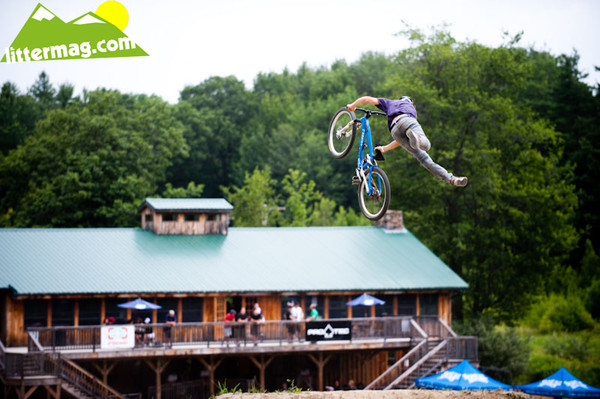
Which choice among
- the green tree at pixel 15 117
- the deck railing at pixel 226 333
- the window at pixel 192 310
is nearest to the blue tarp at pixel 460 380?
the deck railing at pixel 226 333

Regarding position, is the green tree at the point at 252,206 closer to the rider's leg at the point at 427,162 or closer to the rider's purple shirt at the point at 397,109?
the rider's purple shirt at the point at 397,109

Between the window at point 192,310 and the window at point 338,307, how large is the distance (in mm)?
5919

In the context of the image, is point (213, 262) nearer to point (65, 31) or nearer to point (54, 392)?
point (54, 392)

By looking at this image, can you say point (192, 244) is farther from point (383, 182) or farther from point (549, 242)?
point (383, 182)

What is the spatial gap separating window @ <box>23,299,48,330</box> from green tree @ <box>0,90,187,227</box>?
66.3ft

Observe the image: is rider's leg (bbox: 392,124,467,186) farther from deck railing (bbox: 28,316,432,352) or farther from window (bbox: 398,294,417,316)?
window (bbox: 398,294,417,316)

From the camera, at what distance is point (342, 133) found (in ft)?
51.5

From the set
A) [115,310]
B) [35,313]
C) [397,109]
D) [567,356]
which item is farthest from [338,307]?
[397,109]

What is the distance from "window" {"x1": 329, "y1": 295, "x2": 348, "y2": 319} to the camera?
39.0 m

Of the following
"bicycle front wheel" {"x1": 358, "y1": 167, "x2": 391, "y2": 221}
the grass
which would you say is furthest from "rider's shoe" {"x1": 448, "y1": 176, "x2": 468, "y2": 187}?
the grass

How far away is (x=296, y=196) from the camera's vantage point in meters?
64.4

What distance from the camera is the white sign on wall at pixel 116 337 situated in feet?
106

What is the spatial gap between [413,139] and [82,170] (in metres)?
46.3

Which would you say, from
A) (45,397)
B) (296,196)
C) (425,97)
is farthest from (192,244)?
(296,196)
